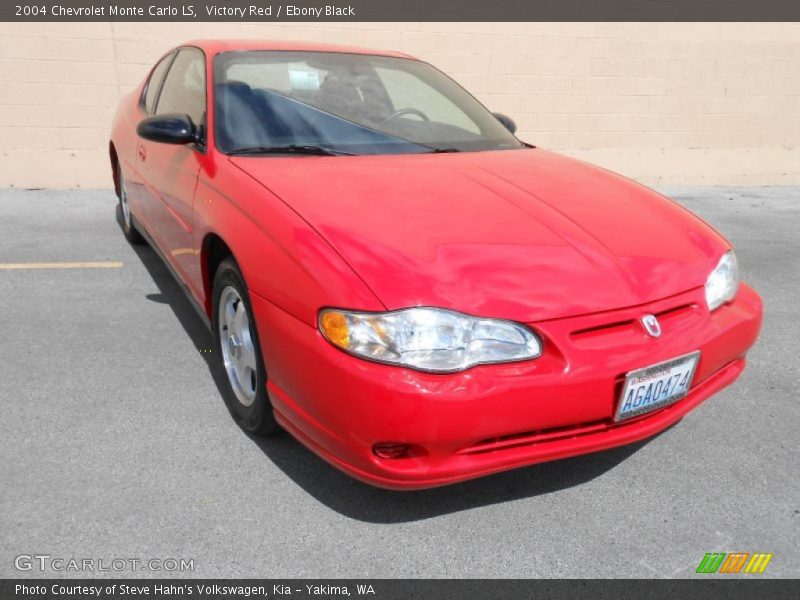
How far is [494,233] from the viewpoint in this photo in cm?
242

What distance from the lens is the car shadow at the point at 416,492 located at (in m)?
2.43

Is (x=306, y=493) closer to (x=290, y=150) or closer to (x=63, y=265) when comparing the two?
(x=290, y=150)

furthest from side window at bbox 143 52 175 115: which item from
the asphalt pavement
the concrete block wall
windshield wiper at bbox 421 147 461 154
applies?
the concrete block wall

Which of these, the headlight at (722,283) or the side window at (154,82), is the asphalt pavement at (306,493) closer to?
the headlight at (722,283)

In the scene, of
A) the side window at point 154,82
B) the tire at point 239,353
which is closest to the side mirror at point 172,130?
the tire at point 239,353

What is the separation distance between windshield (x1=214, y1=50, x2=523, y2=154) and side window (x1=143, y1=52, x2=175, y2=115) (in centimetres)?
110

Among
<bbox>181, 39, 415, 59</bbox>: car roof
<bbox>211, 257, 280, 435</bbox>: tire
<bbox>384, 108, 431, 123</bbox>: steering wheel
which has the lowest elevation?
<bbox>211, 257, 280, 435</bbox>: tire

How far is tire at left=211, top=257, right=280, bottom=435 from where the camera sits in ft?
8.52

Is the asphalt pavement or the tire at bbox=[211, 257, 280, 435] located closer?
the asphalt pavement

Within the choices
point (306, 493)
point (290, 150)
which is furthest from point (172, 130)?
point (306, 493)

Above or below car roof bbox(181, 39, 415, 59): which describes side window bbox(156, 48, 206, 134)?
below

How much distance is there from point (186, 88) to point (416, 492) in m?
2.46

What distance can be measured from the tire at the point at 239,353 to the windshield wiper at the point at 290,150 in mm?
505
